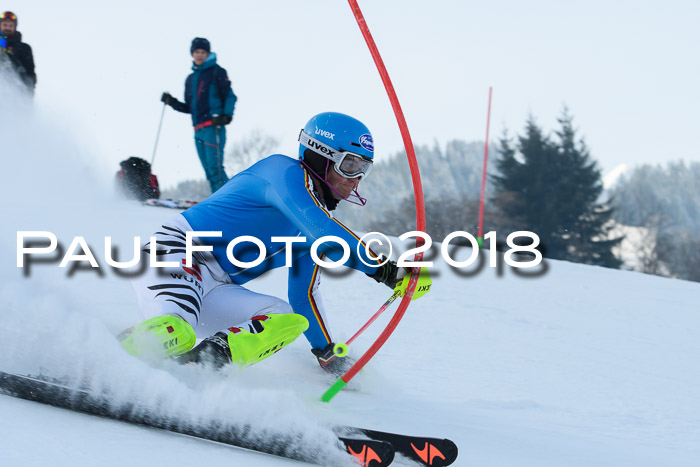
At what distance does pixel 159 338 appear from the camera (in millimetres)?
2549

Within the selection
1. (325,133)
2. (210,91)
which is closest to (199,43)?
(210,91)

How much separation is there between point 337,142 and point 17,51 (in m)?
5.27

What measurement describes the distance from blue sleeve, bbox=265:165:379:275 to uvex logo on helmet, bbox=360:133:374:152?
35 cm

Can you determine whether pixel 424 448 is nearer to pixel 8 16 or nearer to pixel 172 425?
pixel 172 425

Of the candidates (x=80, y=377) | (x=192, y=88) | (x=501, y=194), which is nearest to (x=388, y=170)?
(x=501, y=194)

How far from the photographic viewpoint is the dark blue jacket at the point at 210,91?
283 inches

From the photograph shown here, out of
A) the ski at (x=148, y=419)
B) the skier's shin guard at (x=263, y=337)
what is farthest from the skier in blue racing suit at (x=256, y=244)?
the ski at (x=148, y=419)

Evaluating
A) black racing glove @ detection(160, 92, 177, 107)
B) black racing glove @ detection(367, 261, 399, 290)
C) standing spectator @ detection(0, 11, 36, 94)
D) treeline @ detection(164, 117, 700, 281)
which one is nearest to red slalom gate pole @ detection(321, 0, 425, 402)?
black racing glove @ detection(367, 261, 399, 290)

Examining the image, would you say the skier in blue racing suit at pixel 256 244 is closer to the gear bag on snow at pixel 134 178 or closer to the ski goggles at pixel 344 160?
the ski goggles at pixel 344 160

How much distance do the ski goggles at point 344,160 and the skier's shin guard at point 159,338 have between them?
1014mm

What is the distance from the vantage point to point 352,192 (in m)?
3.28

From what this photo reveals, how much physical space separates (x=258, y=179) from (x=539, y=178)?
1306 inches

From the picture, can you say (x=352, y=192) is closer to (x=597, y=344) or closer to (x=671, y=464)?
(x=671, y=464)

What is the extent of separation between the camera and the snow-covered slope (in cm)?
215
